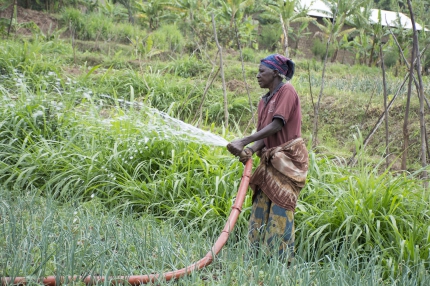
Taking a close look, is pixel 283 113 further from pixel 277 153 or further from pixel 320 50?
pixel 320 50

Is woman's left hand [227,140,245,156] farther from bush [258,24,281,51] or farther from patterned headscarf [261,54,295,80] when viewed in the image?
bush [258,24,281,51]

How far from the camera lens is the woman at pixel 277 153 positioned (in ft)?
10.1

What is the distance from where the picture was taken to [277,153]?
10.4 ft

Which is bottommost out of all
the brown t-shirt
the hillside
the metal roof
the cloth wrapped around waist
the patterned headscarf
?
the hillside

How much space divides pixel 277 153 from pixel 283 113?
30 centimetres

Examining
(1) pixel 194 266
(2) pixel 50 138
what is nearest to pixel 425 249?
(1) pixel 194 266

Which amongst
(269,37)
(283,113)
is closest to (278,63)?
(283,113)

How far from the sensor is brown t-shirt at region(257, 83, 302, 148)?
3008mm

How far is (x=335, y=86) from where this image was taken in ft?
38.5

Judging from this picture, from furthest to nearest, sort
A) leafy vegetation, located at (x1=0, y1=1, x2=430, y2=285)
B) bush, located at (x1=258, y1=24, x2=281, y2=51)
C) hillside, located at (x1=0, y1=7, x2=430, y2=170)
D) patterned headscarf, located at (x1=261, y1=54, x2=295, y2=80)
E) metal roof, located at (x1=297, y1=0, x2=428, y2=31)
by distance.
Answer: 1. bush, located at (x1=258, y1=24, x2=281, y2=51)
2. metal roof, located at (x1=297, y1=0, x2=428, y2=31)
3. hillside, located at (x1=0, y1=7, x2=430, y2=170)
4. patterned headscarf, located at (x1=261, y1=54, x2=295, y2=80)
5. leafy vegetation, located at (x1=0, y1=1, x2=430, y2=285)

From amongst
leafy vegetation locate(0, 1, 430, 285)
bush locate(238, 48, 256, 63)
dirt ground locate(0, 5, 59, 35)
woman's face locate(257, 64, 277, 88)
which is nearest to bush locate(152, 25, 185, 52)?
bush locate(238, 48, 256, 63)

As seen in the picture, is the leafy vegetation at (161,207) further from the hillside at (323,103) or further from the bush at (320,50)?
the bush at (320,50)

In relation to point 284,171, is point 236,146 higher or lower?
higher

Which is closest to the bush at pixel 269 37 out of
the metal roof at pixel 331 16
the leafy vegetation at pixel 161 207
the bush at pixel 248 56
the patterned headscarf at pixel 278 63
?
the metal roof at pixel 331 16
